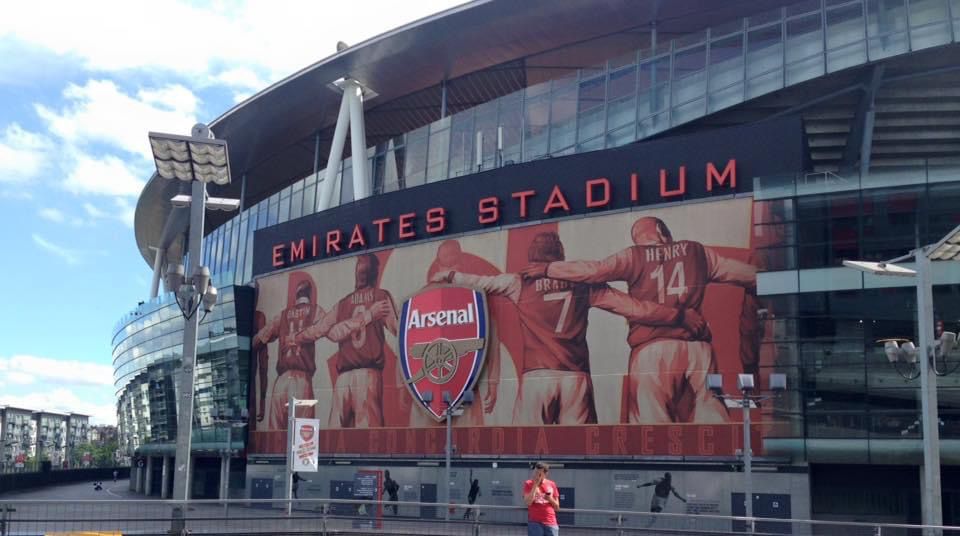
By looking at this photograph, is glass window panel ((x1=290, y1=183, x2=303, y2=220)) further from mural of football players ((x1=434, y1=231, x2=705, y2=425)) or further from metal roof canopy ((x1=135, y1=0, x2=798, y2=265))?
mural of football players ((x1=434, y1=231, x2=705, y2=425))

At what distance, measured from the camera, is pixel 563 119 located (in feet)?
164

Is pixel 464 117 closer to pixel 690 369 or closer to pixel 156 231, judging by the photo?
pixel 690 369

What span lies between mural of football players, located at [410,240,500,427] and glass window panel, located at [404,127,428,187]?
768cm

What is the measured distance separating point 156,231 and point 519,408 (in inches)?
2077

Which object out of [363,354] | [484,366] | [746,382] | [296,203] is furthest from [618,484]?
[296,203]

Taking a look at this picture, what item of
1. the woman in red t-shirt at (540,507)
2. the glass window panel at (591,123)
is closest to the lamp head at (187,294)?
the woman in red t-shirt at (540,507)

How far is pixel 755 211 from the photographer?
39.2 m

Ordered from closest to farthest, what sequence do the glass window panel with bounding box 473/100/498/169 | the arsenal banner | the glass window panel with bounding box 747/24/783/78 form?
the arsenal banner < the glass window panel with bounding box 747/24/783/78 < the glass window panel with bounding box 473/100/498/169

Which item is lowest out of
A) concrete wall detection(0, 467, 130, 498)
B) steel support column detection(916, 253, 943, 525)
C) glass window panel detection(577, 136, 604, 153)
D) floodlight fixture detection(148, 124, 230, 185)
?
concrete wall detection(0, 467, 130, 498)

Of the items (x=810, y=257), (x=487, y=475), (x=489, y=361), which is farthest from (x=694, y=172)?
(x=487, y=475)

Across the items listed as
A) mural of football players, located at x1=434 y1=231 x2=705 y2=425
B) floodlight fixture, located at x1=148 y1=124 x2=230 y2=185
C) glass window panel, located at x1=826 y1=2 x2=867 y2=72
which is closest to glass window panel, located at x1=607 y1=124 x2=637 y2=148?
mural of football players, located at x1=434 y1=231 x2=705 y2=425

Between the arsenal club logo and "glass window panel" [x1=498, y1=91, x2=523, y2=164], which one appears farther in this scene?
"glass window panel" [x1=498, y1=91, x2=523, y2=164]

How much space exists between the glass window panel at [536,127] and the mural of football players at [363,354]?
902 centimetres

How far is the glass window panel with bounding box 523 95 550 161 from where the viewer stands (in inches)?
1976
